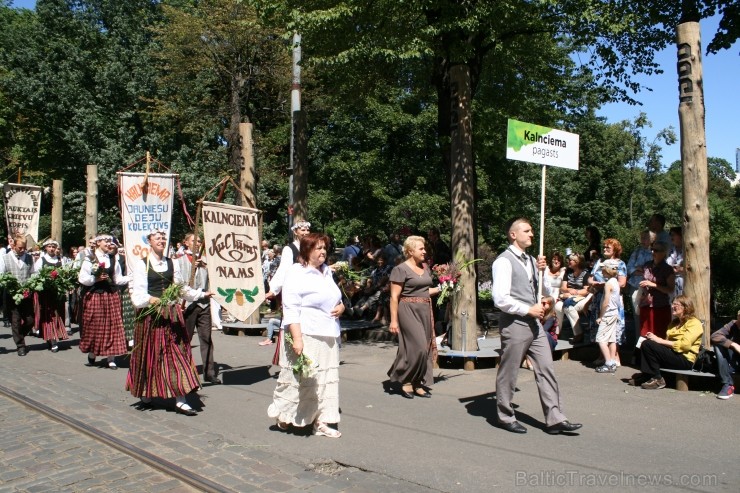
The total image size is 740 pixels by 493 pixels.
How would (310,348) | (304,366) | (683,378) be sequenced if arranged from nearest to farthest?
1. (304,366)
2. (310,348)
3. (683,378)

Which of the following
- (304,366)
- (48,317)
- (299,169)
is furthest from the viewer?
(299,169)

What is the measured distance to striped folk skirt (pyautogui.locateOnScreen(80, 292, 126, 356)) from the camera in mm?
10258

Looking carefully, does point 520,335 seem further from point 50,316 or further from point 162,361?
point 50,316

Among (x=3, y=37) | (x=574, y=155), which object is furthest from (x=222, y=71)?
(x=574, y=155)

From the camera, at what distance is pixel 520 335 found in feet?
20.6

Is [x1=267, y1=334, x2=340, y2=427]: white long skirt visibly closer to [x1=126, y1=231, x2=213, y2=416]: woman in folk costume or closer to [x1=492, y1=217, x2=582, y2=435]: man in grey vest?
[x1=126, y1=231, x2=213, y2=416]: woman in folk costume

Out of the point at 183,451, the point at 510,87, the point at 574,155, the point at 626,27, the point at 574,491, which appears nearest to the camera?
the point at 574,491

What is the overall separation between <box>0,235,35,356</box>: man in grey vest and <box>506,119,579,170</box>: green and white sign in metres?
8.61

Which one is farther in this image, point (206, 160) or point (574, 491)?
point (206, 160)

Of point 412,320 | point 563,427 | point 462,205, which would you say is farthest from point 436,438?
point 462,205

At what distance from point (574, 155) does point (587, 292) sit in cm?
246

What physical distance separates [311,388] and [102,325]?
5353 mm

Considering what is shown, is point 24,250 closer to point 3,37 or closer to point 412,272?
point 412,272

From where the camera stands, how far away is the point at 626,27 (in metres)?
11.0
